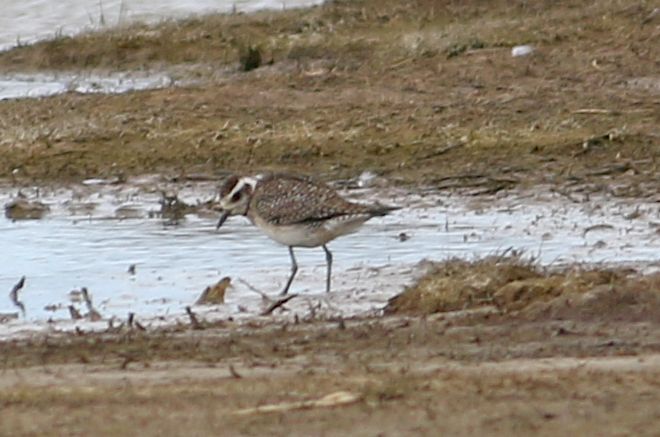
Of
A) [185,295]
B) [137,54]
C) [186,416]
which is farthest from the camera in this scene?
[137,54]

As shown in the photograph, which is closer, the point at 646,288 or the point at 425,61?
the point at 646,288

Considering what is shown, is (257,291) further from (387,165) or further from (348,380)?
(387,165)

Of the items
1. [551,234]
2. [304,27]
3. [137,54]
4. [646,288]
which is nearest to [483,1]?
[304,27]

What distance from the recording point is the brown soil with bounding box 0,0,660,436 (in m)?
7.48

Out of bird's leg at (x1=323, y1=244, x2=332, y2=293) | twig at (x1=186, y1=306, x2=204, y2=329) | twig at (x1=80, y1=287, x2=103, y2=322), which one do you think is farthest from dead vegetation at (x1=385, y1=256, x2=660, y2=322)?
twig at (x1=80, y1=287, x2=103, y2=322)

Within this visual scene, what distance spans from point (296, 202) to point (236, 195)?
0.65 metres

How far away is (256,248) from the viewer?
13.1 metres

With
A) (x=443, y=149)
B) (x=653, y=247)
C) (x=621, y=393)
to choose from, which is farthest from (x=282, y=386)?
(x=443, y=149)

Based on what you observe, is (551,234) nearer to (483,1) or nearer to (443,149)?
(443,149)

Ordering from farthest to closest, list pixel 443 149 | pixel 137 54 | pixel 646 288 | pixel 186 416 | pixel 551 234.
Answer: pixel 137 54, pixel 443 149, pixel 551 234, pixel 646 288, pixel 186 416

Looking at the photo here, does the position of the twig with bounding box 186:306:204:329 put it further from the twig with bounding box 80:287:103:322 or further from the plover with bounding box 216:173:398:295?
the plover with bounding box 216:173:398:295

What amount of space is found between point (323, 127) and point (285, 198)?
386 cm

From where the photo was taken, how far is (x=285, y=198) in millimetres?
12234

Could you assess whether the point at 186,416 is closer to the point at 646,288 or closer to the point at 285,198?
the point at 646,288
